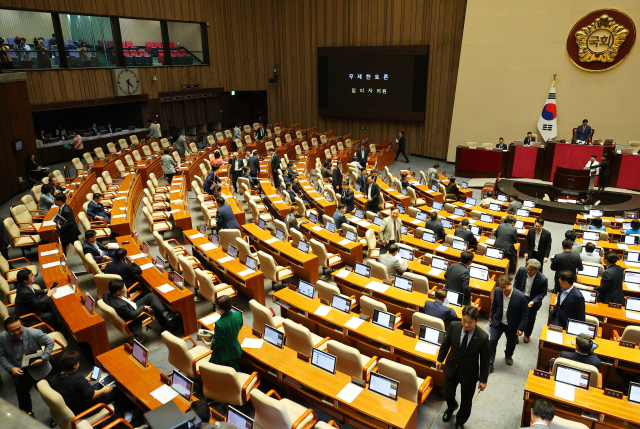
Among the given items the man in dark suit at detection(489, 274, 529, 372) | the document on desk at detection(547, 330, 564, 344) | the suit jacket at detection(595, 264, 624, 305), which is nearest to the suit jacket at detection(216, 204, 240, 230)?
the man in dark suit at detection(489, 274, 529, 372)

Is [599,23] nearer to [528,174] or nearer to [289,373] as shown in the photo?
[528,174]

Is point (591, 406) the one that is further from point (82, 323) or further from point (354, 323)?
point (82, 323)

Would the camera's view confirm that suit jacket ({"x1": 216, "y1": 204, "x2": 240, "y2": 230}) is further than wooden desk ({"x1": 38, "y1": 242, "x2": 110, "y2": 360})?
Yes

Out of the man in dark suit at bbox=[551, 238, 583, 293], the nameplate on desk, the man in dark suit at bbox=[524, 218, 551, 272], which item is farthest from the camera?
the man in dark suit at bbox=[524, 218, 551, 272]

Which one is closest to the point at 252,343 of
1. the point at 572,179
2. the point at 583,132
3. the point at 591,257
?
the point at 591,257

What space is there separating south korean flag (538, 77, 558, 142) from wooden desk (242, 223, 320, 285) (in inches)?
492

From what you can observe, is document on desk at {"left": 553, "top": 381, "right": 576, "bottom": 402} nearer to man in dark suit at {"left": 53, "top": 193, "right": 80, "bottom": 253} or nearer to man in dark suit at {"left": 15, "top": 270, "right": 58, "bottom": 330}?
man in dark suit at {"left": 15, "top": 270, "right": 58, "bottom": 330}

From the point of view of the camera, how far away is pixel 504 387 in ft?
17.4

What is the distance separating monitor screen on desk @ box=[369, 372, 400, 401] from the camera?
13.5 feet

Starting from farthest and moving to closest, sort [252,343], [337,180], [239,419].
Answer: [337,180] → [252,343] → [239,419]

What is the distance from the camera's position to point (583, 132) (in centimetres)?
1471

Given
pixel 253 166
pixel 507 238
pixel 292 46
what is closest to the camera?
pixel 507 238

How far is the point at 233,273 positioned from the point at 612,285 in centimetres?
572

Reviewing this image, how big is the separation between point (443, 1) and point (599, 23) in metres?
5.96
